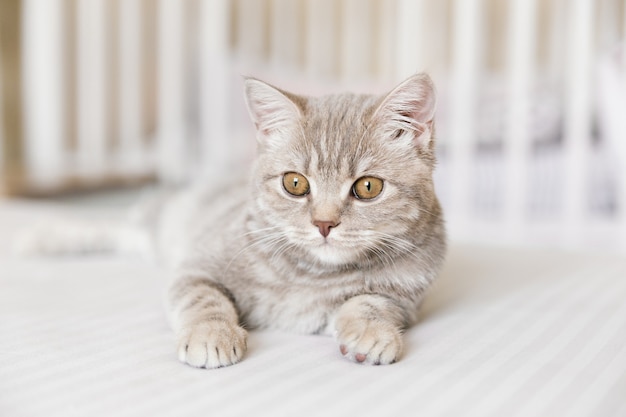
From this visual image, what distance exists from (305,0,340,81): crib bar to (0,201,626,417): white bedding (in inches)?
71.2

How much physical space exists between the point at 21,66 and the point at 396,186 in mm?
2336

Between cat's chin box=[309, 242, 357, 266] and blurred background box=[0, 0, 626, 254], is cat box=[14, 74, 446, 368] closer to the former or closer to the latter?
cat's chin box=[309, 242, 357, 266]

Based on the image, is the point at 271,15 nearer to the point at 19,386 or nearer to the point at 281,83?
the point at 281,83

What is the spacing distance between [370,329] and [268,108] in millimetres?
418

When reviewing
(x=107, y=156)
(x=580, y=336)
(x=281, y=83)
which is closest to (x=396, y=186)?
(x=580, y=336)

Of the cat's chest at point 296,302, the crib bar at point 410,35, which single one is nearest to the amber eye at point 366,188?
the cat's chest at point 296,302

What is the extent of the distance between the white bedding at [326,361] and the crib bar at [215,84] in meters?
1.32

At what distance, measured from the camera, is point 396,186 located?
976mm

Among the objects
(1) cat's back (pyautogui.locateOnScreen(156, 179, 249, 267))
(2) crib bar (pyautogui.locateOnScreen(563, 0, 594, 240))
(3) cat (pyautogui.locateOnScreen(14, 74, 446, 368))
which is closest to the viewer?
(3) cat (pyautogui.locateOnScreen(14, 74, 446, 368))

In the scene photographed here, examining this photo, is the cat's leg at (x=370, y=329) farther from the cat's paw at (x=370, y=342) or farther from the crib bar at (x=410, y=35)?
the crib bar at (x=410, y=35)

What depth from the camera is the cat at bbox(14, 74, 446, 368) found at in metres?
0.94

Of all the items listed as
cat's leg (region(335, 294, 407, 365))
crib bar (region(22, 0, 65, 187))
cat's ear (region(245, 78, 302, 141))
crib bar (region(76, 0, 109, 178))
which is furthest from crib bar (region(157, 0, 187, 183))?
cat's leg (region(335, 294, 407, 365))

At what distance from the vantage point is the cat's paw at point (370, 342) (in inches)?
33.8

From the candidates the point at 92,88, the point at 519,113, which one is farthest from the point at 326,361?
the point at 92,88
